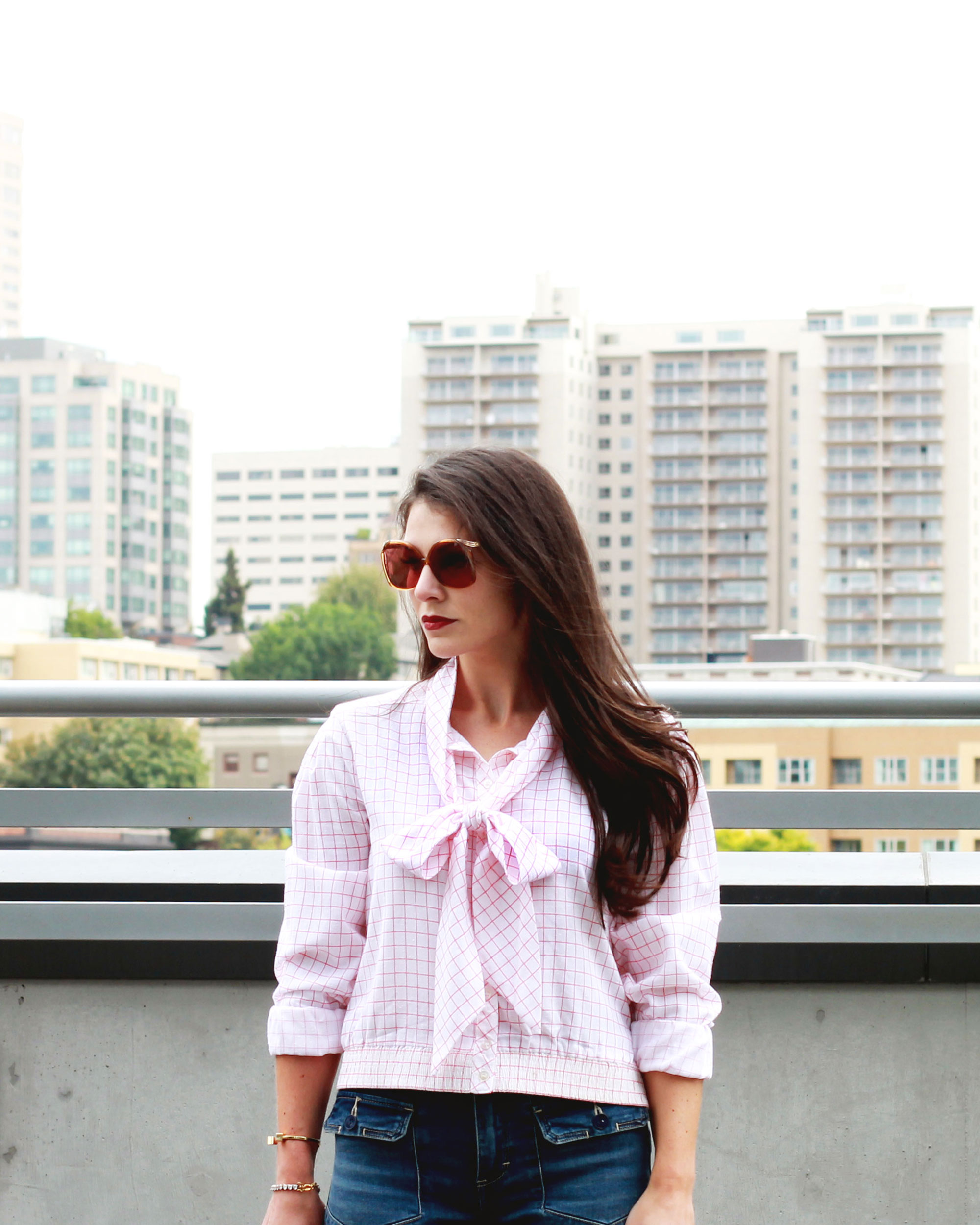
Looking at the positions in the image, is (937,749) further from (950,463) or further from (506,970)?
(506,970)

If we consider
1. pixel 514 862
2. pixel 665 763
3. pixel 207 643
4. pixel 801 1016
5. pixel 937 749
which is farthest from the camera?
pixel 207 643

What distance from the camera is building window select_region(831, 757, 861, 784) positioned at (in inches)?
2566

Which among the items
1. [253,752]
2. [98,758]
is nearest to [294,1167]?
[98,758]

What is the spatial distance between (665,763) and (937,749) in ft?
217

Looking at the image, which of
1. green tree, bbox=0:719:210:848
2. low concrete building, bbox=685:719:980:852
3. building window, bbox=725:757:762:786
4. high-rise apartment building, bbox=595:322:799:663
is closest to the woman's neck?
low concrete building, bbox=685:719:980:852

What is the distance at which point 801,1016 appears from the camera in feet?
7.64

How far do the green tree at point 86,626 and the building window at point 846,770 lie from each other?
50.4 metres

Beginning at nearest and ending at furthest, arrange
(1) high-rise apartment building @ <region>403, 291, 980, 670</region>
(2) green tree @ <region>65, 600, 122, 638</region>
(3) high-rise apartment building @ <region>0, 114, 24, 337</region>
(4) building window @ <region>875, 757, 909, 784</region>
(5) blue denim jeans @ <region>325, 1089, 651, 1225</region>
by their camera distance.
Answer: (5) blue denim jeans @ <region>325, 1089, 651, 1225</region> < (4) building window @ <region>875, 757, 909, 784</region> < (2) green tree @ <region>65, 600, 122, 638</region> < (1) high-rise apartment building @ <region>403, 291, 980, 670</region> < (3) high-rise apartment building @ <region>0, 114, 24, 337</region>

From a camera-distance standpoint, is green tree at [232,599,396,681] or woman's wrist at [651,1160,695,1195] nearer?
woman's wrist at [651,1160,695,1195]

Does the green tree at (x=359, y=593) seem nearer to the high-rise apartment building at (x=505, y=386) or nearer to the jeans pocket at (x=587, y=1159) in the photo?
the high-rise apartment building at (x=505, y=386)

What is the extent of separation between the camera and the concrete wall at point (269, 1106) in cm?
233

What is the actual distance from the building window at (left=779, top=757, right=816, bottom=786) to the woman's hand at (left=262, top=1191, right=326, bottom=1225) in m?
61.8

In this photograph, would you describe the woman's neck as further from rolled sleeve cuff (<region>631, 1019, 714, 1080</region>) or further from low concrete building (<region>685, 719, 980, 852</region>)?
low concrete building (<region>685, 719, 980, 852</region>)

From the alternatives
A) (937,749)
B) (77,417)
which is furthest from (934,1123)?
(77,417)
